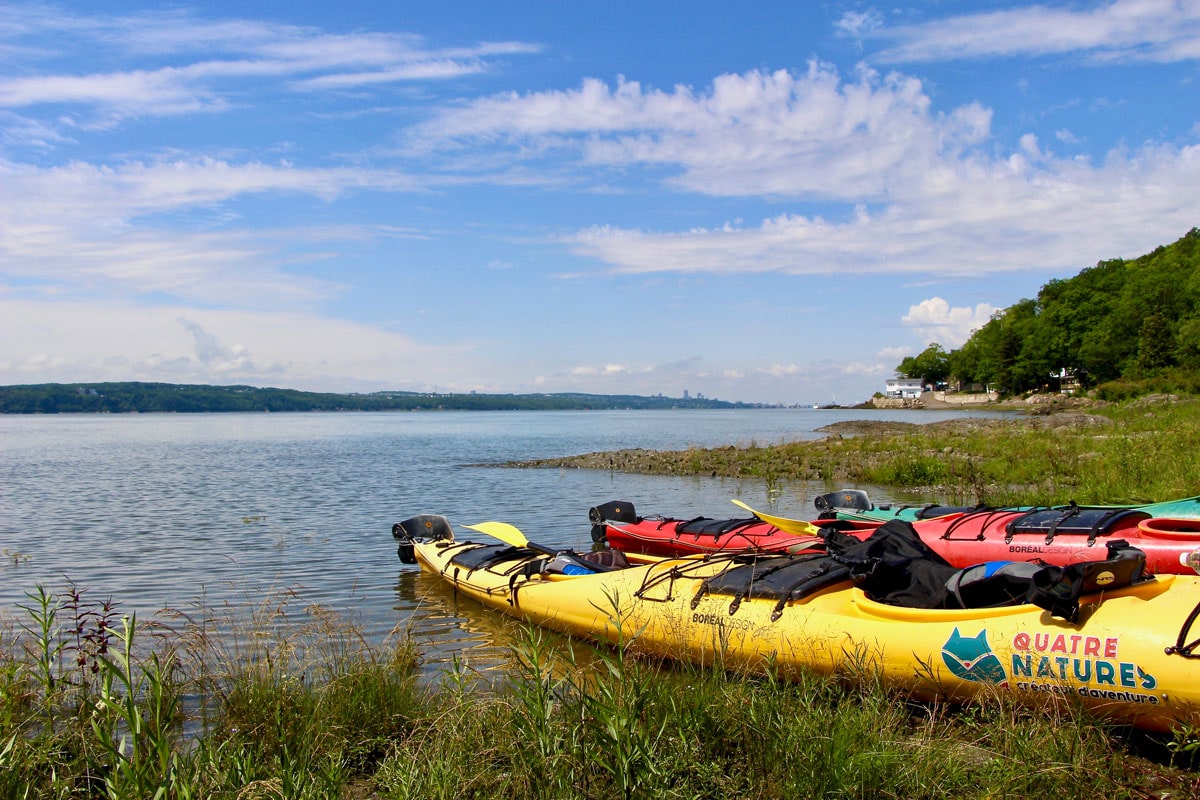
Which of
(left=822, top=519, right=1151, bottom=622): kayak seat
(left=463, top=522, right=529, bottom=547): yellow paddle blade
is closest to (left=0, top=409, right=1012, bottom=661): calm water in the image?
(left=463, top=522, right=529, bottom=547): yellow paddle blade

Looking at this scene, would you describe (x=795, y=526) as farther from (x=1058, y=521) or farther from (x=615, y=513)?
(x=1058, y=521)

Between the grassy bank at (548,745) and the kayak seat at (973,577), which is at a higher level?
the kayak seat at (973,577)

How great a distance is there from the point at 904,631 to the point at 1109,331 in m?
67.3

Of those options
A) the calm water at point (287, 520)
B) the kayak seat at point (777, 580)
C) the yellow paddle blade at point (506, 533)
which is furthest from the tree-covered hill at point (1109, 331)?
the kayak seat at point (777, 580)

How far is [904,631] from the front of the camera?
548cm

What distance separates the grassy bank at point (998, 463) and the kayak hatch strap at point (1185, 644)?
27.2 ft

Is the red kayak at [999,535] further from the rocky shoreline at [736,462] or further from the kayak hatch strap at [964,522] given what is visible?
the rocky shoreline at [736,462]

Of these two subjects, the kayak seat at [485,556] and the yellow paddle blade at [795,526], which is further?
the yellow paddle blade at [795,526]

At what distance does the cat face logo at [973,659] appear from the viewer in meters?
5.04

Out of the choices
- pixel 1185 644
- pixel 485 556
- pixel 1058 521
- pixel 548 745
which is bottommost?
pixel 485 556

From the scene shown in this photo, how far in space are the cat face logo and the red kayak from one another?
7.95 feet

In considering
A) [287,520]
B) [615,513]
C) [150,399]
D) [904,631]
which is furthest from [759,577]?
[150,399]

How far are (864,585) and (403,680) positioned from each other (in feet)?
11.2

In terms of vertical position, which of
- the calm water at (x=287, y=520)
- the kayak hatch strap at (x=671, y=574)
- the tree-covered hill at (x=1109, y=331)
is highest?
the tree-covered hill at (x=1109, y=331)
